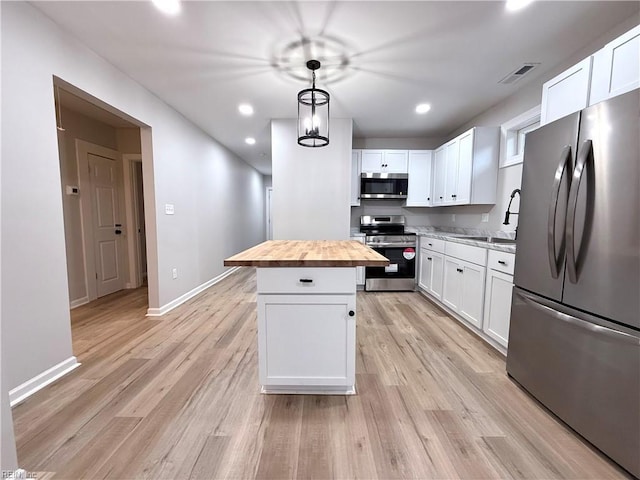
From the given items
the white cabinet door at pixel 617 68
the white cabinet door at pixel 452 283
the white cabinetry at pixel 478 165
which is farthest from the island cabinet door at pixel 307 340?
the white cabinetry at pixel 478 165

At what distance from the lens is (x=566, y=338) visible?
1438 millimetres

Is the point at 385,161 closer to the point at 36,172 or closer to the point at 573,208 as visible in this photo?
the point at 573,208

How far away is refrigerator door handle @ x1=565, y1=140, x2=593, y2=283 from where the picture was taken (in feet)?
4.33

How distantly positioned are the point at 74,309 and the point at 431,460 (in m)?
4.15

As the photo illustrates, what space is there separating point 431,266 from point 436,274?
173 millimetres

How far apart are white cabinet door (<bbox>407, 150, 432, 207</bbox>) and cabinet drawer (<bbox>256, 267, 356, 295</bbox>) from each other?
3.11 meters

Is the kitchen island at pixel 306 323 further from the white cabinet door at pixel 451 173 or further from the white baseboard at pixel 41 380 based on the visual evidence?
the white cabinet door at pixel 451 173

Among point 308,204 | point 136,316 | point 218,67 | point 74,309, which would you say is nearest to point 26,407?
point 136,316


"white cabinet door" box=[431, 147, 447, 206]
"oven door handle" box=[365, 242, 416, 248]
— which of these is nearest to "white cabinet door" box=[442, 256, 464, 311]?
"oven door handle" box=[365, 242, 416, 248]

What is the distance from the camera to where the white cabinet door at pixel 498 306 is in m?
2.12

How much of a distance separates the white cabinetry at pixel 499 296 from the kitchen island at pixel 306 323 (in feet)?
4.21

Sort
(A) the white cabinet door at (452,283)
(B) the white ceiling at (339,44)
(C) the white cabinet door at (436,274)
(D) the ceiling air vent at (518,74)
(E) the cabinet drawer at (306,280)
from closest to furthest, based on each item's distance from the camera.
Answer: (E) the cabinet drawer at (306,280), (B) the white ceiling at (339,44), (D) the ceiling air vent at (518,74), (A) the white cabinet door at (452,283), (C) the white cabinet door at (436,274)

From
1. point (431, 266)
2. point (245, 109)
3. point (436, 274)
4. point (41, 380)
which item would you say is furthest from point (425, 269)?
point (41, 380)

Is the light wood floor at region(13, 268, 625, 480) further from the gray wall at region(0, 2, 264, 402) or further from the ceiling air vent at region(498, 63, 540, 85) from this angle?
the ceiling air vent at region(498, 63, 540, 85)
